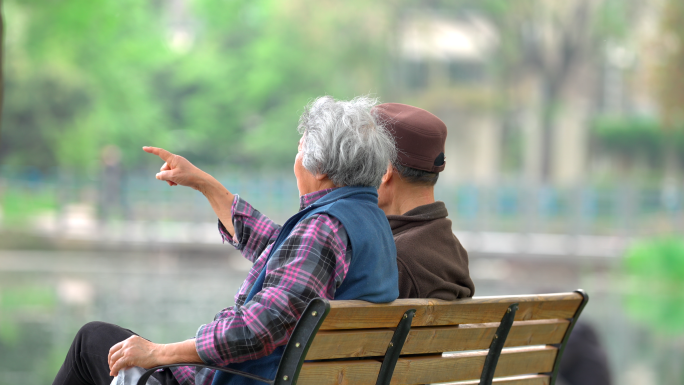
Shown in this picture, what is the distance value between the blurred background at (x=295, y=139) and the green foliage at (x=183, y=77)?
0.24ft

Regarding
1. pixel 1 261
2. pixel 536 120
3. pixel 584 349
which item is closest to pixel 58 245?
pixel 1 261

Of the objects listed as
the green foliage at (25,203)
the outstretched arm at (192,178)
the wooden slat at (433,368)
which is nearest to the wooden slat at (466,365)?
the wooden slat at (433,368)

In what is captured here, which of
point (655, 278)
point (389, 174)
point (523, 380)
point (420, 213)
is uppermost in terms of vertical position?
point (389, 174)

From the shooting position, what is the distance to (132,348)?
2031 millimetres

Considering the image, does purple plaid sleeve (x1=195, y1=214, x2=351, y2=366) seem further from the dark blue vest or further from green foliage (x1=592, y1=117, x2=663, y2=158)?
green foliage (x1=592, y1=117, x2=663, y2=158)

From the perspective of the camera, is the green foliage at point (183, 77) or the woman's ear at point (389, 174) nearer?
the woman's ear at point (389, 174)

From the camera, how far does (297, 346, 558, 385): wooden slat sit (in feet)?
6.56

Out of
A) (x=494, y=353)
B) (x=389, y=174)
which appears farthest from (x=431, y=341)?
(x=389, y=174)

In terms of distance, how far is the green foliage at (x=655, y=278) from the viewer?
12453mm

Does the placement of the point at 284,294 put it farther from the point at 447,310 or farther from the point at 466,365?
the point at 466,365

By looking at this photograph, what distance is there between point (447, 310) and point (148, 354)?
742 millimetres

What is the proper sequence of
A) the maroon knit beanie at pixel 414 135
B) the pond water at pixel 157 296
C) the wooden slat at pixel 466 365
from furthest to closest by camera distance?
1. the pond water at pixel 157 296
2. the maroon knit beanie at pixel 414 135
3. the wooden slat at pixel 466 365

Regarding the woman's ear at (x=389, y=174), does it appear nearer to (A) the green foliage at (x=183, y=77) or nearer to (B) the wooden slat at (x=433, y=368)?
(B) the wooden slat at (x=433, y=368)

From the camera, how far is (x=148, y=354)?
2041 millimetres
